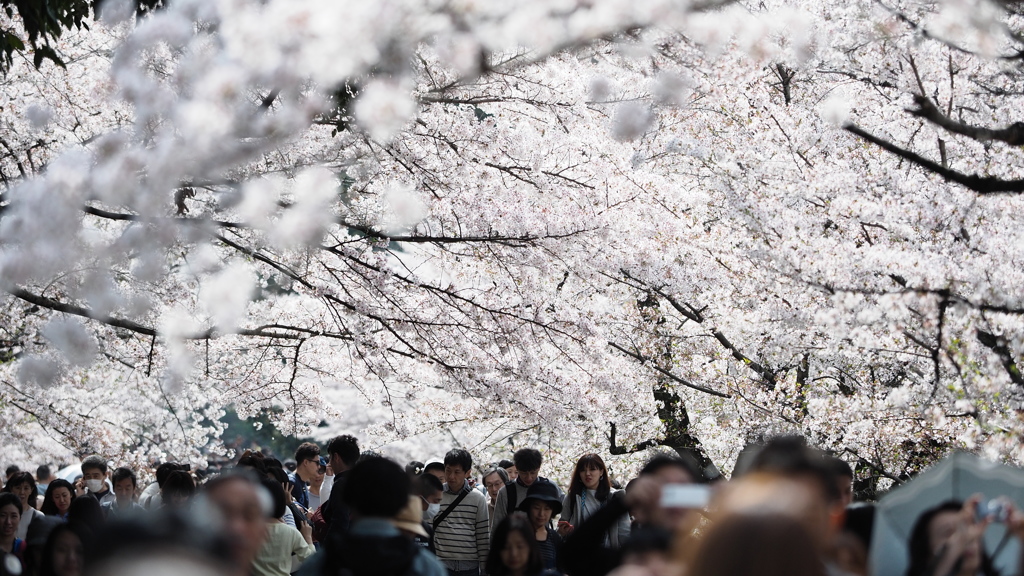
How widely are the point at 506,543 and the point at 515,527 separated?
9 centimetres

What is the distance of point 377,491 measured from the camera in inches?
141

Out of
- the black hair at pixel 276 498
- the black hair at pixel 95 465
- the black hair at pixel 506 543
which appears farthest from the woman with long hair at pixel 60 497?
the black hair at pixel 506 543

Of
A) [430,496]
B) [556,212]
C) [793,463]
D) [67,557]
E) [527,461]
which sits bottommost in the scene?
[67,557]

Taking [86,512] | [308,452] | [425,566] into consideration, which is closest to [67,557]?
[86,512]

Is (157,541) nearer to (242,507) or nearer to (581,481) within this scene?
(242,507)

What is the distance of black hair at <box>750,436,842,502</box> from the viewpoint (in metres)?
2.56

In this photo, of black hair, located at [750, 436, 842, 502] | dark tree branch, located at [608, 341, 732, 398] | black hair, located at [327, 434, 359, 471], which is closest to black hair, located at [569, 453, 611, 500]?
black hair, located at [327, 434, 359, 471]

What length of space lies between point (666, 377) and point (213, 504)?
32.3 ft

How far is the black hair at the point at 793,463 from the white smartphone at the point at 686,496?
1.27 ft

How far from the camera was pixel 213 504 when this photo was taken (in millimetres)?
3123

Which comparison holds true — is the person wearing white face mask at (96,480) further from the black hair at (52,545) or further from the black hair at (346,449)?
the black hair at (52,545)

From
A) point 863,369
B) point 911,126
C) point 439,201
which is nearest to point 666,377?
point 863,369

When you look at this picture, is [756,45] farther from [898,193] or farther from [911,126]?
[911,126]

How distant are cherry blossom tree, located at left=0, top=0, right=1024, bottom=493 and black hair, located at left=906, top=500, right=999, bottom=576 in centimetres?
193
